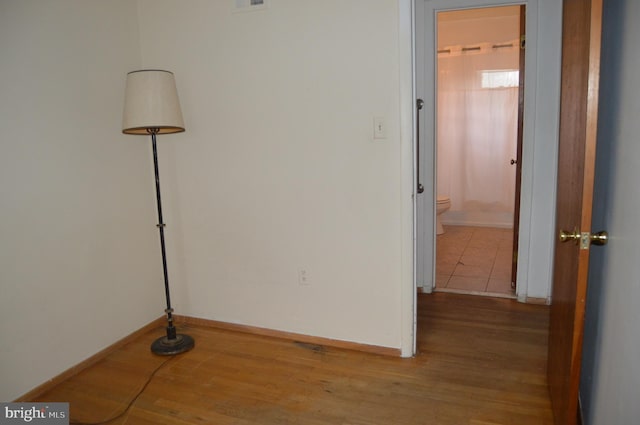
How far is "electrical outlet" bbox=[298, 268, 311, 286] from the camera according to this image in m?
2.62

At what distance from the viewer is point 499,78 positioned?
206 inches

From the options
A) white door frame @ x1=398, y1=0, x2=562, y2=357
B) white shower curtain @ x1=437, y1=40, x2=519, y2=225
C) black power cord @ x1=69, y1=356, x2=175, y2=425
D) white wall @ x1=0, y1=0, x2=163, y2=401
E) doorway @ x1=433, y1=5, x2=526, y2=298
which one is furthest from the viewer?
white shower curtain @ x1=437, y1=40, x2=519, y2=225

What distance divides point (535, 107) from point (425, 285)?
1510 millimetres

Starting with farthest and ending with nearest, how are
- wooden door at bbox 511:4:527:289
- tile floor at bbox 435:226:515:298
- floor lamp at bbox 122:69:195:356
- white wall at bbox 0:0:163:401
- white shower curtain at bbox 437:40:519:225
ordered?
1. white shower curtain at bbox 437:40:519:225
2. tile floor at bbox 435:226:515:298
3. wooden door at bbox 511:4:527:289
4. floor lamp at bbox 122:69:195:356
5. white wall at bbox 0:0:163:401

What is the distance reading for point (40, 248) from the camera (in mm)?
2186

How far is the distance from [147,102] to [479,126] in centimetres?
422

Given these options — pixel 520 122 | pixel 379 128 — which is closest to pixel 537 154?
pixel 520 122

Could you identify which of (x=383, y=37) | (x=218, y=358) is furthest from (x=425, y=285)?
(x=383, y=37)

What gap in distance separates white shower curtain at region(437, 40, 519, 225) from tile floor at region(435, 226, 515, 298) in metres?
0.43

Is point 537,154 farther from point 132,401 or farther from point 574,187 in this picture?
point 132,401

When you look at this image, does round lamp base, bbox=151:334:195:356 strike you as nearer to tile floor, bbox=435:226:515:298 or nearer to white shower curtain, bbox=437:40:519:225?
tile floor, bbox=435:226:515:298

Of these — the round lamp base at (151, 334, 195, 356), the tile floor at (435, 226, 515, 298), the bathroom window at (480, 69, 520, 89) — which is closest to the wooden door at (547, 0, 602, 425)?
the tile floor at (435, 226, 515, 298)

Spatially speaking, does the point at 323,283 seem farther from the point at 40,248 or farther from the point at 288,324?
the point at 40,248

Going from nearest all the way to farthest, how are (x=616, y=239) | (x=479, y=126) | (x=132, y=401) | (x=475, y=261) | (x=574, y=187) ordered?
(x=616, y=239), (x=574, y=187), (x=132, y=401), (x=475, y=261), (x=479, y=126)
